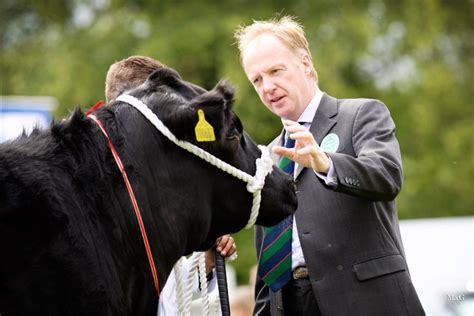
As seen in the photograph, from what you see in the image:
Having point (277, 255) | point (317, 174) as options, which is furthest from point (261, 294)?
point (317, 174)

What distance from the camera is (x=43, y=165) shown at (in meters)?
3.45

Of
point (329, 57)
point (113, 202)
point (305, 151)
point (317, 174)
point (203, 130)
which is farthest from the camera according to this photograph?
point (329, 57)

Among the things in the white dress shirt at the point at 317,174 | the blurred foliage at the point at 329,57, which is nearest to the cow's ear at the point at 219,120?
the white dress shirt at the point at 317,174

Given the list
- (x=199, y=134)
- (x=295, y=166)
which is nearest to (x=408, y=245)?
(x=295, y=166)

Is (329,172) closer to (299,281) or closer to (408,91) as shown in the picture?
(299,281)

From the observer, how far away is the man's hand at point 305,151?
387 centimetres

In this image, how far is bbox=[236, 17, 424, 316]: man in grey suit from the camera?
4.04m

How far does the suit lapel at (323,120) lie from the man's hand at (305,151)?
1.74 feet

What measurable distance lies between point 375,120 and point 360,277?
84 cm

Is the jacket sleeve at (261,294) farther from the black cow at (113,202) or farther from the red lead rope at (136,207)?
the red lead rope at (136,207)

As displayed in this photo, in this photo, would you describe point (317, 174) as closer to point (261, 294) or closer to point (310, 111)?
point (310, 111)

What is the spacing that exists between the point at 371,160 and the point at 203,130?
3.00 feet

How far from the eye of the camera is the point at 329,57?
15.1 m

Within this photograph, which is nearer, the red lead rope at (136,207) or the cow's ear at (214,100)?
the red lead rope at (136,207)
